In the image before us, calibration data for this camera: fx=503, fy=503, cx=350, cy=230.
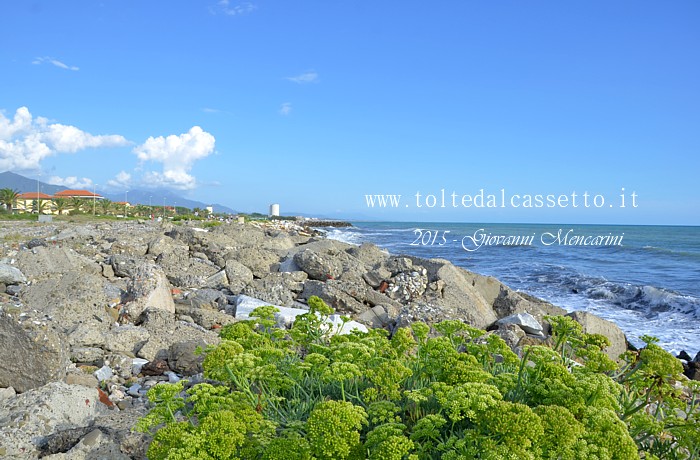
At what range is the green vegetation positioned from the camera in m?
2.58

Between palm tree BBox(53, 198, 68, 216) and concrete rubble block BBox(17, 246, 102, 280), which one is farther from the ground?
palm tree BBox(53, 198, 68, 216)

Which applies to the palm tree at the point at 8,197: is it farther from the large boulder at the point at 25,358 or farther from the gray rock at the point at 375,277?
the large boulder at the point at 25,358

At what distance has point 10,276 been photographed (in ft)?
30.2

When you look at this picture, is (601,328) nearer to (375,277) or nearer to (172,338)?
(375,277)

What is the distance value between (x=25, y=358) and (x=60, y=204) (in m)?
73.5

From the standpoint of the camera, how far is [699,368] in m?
8.35

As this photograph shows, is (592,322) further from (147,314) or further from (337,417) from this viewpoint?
(337,417)

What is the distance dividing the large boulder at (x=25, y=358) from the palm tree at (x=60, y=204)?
71824mm

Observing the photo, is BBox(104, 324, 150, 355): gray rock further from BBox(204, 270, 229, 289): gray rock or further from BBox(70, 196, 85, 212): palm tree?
BBox(70, 196, 85, 212): palm tree

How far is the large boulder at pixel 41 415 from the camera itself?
13.0 ft

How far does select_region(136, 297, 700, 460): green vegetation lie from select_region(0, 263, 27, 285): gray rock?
7.02 meters

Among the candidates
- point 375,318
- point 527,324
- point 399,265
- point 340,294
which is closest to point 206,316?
point 340,294

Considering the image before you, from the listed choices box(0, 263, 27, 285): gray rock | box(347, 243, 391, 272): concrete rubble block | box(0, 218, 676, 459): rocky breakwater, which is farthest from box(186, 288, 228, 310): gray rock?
box(347, 243, 391, 272): concrete rubble block

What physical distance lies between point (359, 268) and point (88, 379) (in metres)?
7.97
